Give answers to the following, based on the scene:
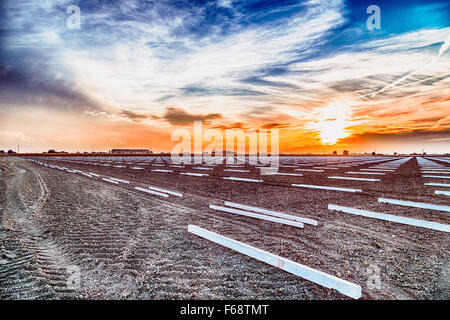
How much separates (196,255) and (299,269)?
1801 millimetres

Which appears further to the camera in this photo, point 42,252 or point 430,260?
point 42,252

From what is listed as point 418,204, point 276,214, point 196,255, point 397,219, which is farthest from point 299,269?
point 418,204

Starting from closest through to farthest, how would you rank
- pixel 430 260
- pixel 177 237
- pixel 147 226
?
pixel 430 260, pixel 177 237, pixel 147 226

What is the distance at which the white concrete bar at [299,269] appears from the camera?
2.99 meters

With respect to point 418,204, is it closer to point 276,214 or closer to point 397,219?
point 397,219

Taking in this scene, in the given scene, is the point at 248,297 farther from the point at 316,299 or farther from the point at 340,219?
the point at 340,219

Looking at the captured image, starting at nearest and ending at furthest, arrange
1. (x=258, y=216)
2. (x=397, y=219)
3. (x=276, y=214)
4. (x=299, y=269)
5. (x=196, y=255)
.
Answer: (x=299, y=269) → (x=196, y=255) → (x=397, y=219) → (x=258, y=216) → (x=276, y=214)

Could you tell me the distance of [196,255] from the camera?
416 cm

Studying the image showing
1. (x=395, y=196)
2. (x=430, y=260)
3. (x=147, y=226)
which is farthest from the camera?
(x=395, y=196)

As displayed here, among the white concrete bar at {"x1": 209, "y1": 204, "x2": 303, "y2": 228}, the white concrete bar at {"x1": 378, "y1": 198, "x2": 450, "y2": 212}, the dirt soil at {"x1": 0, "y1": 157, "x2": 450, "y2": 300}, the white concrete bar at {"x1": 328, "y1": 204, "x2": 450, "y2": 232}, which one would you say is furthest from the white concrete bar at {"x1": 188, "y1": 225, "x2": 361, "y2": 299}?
the white concrete bar at {"x1": 378, "y1": 198, "x2": 450, "y2": 212}

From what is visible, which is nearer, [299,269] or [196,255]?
[299,269]
